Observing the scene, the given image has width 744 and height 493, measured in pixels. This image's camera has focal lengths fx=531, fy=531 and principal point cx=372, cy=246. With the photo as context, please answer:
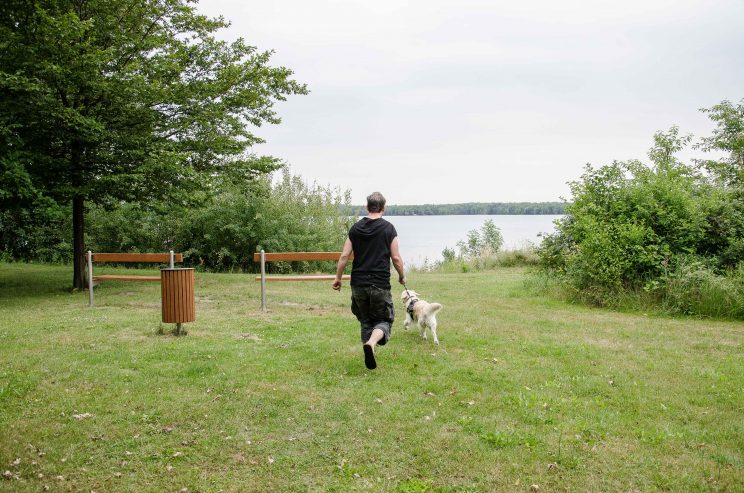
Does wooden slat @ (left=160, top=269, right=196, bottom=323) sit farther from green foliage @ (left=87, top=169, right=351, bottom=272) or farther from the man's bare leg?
green foliage @ (left=87, top=169, right=351, bottom=272)

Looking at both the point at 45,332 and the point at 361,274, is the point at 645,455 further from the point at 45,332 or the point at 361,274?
the point at 45,332

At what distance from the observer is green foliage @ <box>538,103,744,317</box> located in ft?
32.7

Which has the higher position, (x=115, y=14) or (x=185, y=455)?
(x=115, y=14)

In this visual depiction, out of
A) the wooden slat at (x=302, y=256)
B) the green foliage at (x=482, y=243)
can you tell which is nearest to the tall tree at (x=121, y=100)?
the wooden slat at (x=302, y=256)

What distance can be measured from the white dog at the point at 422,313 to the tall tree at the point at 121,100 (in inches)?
291

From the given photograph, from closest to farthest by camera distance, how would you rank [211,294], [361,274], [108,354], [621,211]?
[361,274], [108,354], [621,211], [211,294]

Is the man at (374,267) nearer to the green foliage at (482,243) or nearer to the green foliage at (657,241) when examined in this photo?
the green foliage at (657,241)

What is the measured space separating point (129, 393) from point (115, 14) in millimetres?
11742

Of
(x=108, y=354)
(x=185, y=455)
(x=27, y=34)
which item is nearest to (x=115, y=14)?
(x=27, y=34)

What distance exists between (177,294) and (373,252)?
3352 mm

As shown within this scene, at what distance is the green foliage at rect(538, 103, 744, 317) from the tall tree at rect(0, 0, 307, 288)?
863cm

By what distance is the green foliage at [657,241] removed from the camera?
9961 mm

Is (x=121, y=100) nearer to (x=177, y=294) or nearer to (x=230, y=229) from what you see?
(x=177, y=294)

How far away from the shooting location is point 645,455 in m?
4.03
